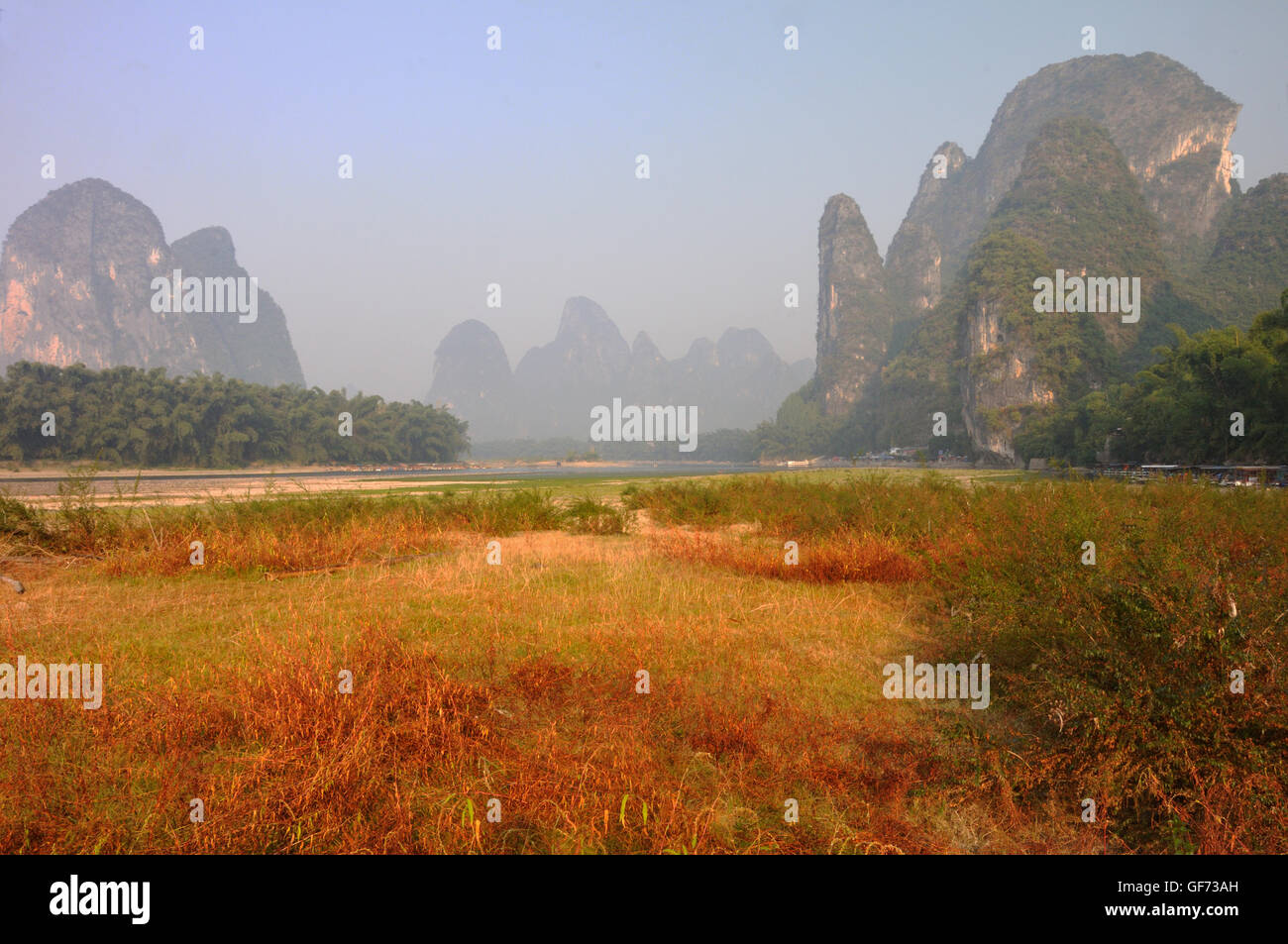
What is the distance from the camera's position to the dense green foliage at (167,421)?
52.2m

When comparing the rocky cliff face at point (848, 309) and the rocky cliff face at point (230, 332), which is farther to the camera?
the rocky cliff face at point (230, 332)

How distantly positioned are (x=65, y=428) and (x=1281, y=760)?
68.5m

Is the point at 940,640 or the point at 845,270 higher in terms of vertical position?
the point at 845,270

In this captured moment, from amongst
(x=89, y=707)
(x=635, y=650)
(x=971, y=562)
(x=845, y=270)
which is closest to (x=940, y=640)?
(x=971, y=562)

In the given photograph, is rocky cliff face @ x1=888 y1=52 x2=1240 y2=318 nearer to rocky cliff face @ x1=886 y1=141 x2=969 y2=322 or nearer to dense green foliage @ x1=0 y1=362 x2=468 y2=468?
rocky cliff face @ x1=886 y1=141 x2=969 y2=322

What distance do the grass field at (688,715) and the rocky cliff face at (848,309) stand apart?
→ 485 ft

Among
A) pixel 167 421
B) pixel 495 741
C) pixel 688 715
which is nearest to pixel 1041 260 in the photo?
pixel 167 421

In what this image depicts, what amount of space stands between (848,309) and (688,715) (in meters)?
166

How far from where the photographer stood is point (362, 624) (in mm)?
6383

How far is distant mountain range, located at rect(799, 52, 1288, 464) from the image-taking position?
81.1m

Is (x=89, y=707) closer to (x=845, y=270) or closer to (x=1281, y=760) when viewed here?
(x=1281, y=760)

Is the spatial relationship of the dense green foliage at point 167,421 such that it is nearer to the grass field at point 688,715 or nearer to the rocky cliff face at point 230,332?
the grass field at point 688,715

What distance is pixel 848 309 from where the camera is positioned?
159 meters

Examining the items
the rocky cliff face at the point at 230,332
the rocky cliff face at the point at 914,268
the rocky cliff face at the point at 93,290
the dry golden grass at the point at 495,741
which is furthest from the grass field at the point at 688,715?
the rocky cliff face at the point at 230,332
